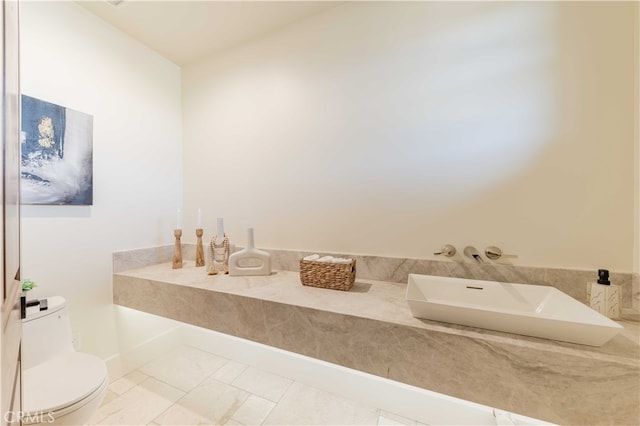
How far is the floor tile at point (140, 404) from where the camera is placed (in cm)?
140

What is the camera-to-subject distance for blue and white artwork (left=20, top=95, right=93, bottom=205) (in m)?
1.34

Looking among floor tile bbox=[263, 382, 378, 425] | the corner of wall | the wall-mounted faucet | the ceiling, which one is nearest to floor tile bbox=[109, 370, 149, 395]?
floor tile bbox=[263, 382, 378, 425]

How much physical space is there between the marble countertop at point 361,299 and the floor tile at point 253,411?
774 millimetres

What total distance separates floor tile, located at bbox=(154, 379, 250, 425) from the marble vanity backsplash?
88 cm

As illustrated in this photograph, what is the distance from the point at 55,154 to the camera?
1.45 metres

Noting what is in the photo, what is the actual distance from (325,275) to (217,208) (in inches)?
48.7

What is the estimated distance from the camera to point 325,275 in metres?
1.41

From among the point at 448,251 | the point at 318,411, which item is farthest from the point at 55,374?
the point at 448,251

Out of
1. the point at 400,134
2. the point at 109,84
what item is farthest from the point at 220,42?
the point at 400,134

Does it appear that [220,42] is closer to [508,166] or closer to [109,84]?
[109,84]

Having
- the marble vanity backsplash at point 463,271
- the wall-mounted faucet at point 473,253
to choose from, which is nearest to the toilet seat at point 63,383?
the marble vanity backsplash at point 463,271

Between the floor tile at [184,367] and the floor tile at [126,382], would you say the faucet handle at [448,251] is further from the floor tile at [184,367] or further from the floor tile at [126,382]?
the floor tile at [126,382]

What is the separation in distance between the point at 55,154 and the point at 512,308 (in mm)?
2669

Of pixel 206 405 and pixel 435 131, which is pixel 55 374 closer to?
pixel 206 405
